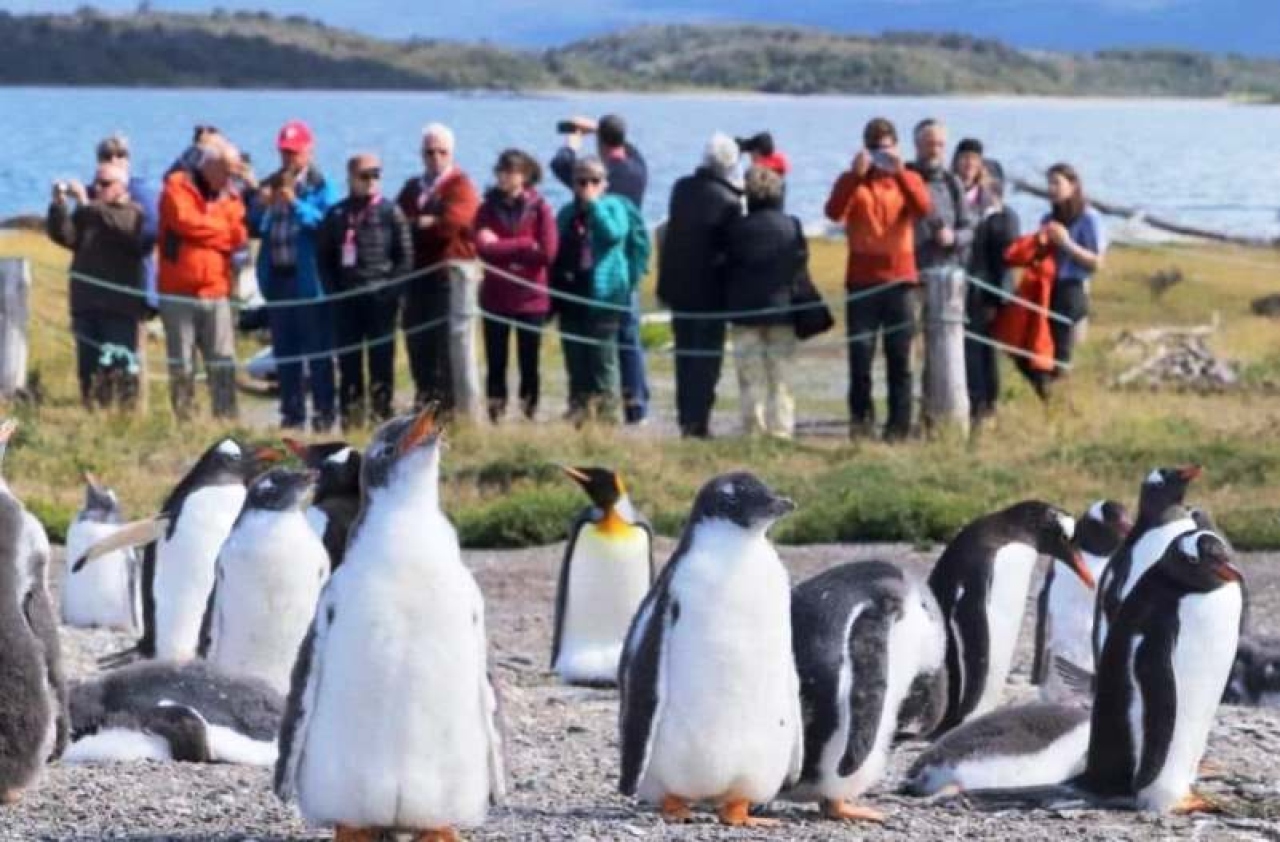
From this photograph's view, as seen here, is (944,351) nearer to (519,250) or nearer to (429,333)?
(519,250)

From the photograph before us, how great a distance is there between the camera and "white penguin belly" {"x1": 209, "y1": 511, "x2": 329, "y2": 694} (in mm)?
8484

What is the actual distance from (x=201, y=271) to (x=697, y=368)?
2639 millimetres

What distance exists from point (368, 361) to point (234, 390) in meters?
0.92

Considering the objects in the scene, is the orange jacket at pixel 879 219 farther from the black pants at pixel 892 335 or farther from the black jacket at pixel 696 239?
the black jacket at pixel 696 239

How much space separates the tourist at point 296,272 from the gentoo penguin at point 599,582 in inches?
224

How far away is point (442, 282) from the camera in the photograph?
15.6 meters

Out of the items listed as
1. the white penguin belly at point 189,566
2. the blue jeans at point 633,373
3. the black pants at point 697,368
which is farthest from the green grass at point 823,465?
the white penguin belly at point 189,566

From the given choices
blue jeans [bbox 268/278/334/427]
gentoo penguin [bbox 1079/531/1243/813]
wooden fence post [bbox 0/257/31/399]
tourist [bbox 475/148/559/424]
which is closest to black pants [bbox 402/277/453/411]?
tourist [bbox 475/148/559/424]

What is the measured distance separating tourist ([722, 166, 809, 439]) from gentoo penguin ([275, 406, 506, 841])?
9.07 m

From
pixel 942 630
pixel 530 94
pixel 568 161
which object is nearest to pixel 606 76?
pixel 530 94

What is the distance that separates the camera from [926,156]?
1515 cm

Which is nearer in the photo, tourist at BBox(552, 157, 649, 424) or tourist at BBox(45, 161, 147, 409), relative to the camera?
tourist at BBox(552, 157, 649, 424)

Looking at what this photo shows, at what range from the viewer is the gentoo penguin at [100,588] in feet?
35.7

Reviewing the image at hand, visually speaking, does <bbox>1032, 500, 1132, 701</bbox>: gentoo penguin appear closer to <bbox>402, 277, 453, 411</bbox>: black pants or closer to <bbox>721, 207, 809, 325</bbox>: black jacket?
<bbox>721, 207, 809, 325</bbox>: black jacket
